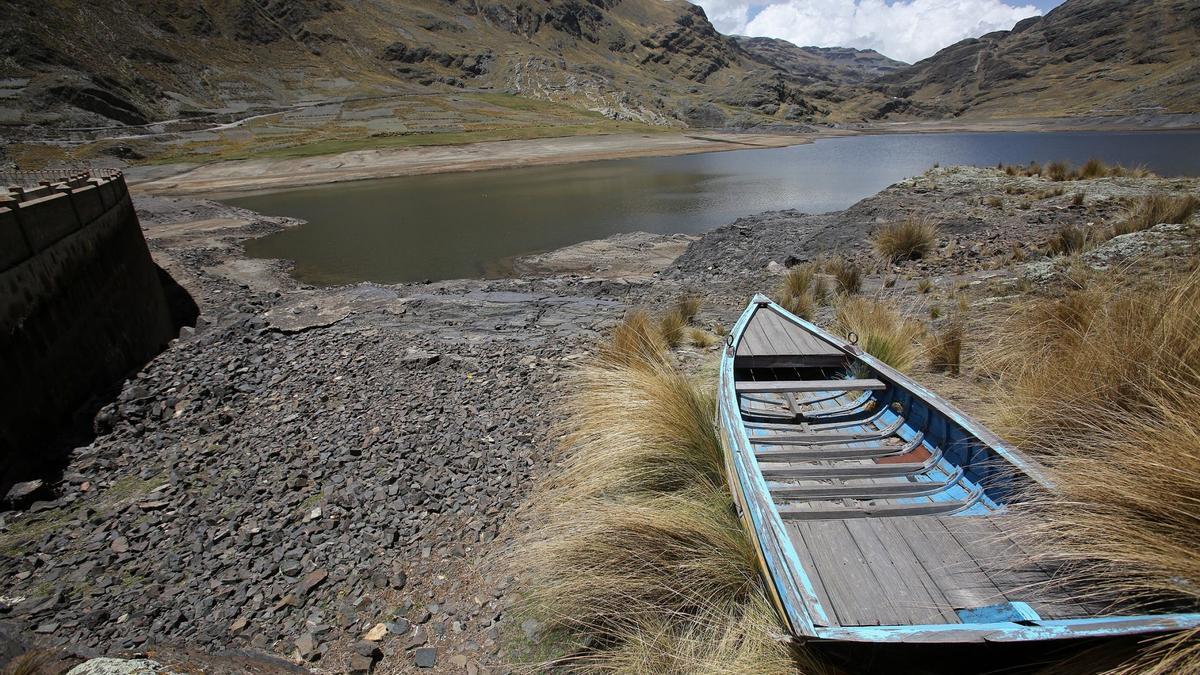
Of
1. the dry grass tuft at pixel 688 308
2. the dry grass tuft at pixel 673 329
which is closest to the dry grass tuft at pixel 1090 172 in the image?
the dry grass tuft at pixel 688 308

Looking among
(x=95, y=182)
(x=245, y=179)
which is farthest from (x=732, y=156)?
(x=95, y=182)

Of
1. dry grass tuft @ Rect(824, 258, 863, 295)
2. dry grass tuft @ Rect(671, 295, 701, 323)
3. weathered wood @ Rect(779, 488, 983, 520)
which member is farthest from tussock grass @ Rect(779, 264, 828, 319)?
weathered wood @ Rect(779, 488, 983, 520)

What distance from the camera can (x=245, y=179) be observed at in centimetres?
4116

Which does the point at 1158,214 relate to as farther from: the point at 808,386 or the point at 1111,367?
the point at 808,386

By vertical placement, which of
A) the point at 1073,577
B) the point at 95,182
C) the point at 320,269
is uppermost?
the point at 95,182

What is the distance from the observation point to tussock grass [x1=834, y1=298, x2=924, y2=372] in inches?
232

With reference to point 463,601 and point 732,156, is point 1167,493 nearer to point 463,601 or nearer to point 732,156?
point 463,601

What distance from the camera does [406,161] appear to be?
48.2 meters

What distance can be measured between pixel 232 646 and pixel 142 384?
6025 mm

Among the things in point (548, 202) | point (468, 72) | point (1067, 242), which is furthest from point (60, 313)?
point (468, 72)

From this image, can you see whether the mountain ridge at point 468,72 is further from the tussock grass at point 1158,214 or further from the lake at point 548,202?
the tussock grass at point 1158,214

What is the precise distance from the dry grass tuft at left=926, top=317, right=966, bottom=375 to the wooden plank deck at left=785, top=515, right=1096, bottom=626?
10.6 ft

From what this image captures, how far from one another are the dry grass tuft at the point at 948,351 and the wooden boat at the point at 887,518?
1440 mm

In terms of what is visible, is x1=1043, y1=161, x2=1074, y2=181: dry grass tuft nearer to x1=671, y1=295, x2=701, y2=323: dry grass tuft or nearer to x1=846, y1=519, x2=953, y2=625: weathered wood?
x1=671, y1=295, x2=701, y2=323: dry grass tuft
